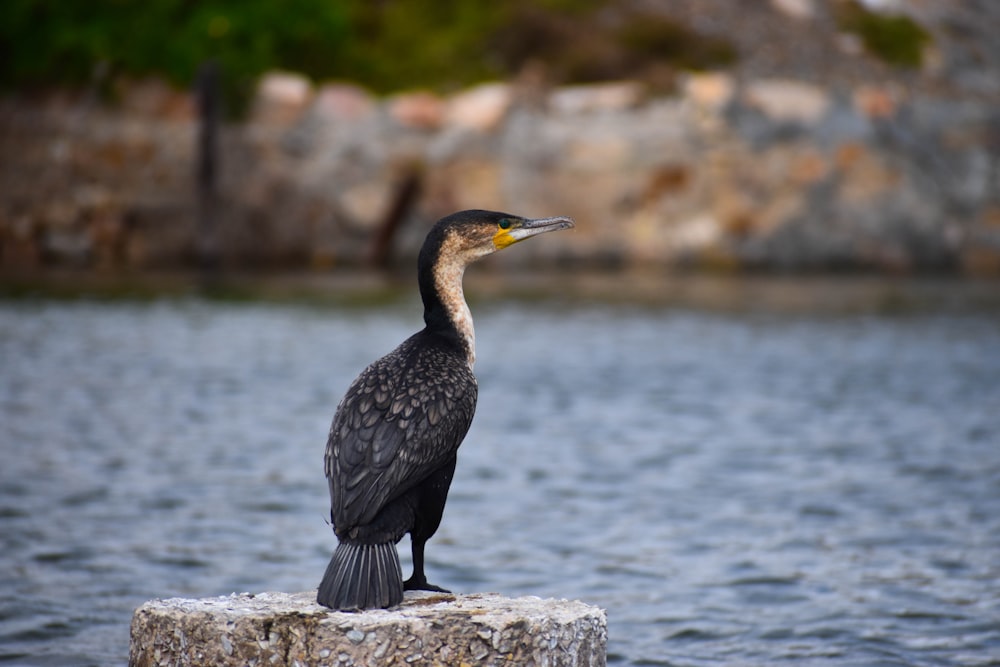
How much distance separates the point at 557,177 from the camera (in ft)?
128

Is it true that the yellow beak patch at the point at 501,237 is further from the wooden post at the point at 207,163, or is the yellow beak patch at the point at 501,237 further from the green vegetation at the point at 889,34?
the green vegetation at the point at 889,34

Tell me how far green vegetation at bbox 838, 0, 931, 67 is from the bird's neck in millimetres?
42039

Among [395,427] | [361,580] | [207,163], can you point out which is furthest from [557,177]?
[361,580]

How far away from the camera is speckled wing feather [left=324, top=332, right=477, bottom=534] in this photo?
5520 millimetres

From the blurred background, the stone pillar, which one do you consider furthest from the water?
the stone pillar

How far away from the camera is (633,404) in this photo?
57.0ft

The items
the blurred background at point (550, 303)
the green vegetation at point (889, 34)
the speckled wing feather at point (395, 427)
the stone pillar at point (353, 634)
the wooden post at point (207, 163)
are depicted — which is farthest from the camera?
the green vegetation at point (889, 34)

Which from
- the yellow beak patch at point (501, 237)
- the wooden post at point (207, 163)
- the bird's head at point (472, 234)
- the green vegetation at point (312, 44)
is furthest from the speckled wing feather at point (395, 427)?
the green vegetation at point (312, 44)

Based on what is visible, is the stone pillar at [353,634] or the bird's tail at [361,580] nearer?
the stone pillar at [353,634]

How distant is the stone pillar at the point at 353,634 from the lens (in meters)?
5.09

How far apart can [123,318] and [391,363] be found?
65.1ft

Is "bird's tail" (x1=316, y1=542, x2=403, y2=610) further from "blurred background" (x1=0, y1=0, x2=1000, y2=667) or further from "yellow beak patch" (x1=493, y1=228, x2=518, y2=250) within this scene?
"blurred background" (x1=0, y1=0, x2=1000, y2=667)

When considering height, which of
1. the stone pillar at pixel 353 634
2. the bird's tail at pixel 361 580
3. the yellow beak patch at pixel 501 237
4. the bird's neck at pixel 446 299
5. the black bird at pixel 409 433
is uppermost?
the yellow beak patch at pixel 501 237

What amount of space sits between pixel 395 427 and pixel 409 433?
0.23ft
